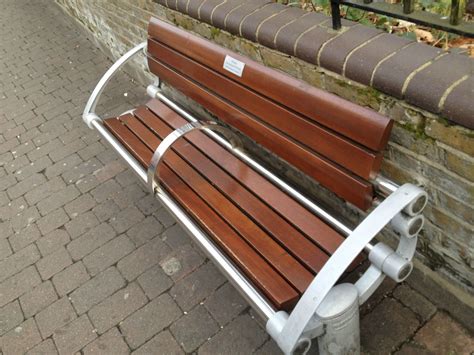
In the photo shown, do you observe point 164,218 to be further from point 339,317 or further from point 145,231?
point 339,317

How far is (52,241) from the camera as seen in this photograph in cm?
298

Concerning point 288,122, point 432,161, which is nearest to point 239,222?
point 288,122

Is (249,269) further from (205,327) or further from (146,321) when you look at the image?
(146,321)

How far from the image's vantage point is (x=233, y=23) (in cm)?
230

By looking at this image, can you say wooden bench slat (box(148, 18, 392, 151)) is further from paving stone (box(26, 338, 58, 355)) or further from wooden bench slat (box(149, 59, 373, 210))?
paving stone (box(26, 338, 58, 355))

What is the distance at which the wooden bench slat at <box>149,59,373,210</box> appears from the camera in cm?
174

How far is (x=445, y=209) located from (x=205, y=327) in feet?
4.13

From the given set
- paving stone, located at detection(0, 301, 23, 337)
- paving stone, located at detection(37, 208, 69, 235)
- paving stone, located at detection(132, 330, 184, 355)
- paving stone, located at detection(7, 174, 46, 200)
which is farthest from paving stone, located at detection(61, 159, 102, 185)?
paving stone, located at detection(132, 330, 184, 355)

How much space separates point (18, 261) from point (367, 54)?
243cm

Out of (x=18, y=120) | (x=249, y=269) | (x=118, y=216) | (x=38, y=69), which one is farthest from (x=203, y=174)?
(x=38, y=69)

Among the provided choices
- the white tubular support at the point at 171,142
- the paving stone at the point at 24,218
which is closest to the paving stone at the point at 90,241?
the paving stone at the point at 24,218

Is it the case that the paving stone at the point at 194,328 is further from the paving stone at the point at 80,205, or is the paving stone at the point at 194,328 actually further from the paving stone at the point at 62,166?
the paving stone at the point at 62,166

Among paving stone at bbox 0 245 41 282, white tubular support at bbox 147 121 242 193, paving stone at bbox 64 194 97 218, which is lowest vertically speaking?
paving stone at bbox 0 245 41 282

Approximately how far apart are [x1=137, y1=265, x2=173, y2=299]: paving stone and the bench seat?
1.84ft
